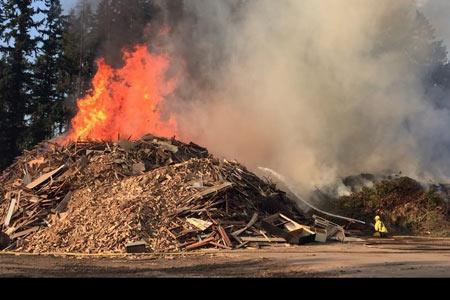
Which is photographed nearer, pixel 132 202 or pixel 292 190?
pixel 132 202

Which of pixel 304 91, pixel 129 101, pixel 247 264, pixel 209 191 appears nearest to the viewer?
pixel 247 264

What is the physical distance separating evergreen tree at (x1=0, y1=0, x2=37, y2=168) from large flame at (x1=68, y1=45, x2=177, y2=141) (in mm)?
15335

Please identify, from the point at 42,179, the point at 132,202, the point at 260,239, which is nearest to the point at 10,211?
the point at 42,179


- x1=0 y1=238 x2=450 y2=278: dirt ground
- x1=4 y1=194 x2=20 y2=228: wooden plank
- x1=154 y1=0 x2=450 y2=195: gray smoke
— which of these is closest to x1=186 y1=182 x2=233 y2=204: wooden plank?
x1=0 y1=238 x2=450 y2=278: dirt ground

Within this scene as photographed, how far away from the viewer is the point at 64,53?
5053 cm

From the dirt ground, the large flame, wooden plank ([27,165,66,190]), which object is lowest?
the dirt ground

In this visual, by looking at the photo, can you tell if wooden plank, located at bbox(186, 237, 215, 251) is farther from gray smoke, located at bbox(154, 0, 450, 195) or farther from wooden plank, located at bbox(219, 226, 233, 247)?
gray smoke, located at bbox(154, 0, 450, 195)

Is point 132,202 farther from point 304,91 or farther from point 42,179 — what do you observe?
point 304,91

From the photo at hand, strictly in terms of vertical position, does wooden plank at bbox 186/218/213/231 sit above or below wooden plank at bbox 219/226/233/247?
above

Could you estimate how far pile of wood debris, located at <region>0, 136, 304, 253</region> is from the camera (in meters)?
16.7

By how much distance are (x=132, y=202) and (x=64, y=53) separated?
37.3 meters

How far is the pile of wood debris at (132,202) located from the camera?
54.9 feet

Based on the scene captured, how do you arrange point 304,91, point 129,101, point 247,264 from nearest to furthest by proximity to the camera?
point 247,264, point 129,101, point 304,91

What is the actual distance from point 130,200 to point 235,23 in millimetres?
21348
